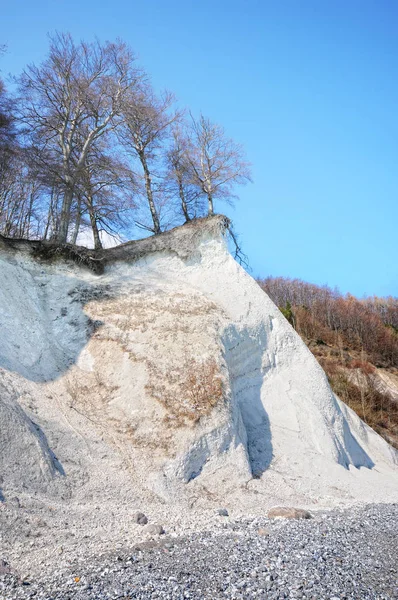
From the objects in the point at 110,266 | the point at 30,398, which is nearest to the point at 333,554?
the point at 30,398

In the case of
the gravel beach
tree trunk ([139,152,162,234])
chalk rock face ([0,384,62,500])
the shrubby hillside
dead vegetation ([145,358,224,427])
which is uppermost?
tree trunk ([139,152,162,234])

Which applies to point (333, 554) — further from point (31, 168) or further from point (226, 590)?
point (31, 168)

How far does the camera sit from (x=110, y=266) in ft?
59.5

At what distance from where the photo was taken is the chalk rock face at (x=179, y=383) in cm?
1096

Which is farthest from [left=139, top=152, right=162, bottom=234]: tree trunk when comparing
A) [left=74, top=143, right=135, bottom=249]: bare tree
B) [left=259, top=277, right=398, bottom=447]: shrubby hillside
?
[left=259, top=277, right=398, bottom=447]: shrubby hillside

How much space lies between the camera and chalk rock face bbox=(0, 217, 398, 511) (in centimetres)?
1096

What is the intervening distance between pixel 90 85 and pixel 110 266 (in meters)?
8.63

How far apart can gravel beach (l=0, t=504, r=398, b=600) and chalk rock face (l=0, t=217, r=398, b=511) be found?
7.78 ft

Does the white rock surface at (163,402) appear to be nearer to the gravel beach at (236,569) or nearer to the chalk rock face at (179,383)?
the chalk rock face at (179,383)

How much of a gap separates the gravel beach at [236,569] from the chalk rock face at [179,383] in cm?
237

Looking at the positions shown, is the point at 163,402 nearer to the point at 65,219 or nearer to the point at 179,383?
the point at 179,383

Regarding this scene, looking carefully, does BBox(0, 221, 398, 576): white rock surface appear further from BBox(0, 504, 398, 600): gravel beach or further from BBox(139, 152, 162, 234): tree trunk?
BBox(139, 152, 162, 234): tree trunk

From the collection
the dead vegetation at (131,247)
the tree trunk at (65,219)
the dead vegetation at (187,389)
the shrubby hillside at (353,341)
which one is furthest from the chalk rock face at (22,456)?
the shrubby hillside at (353,341)

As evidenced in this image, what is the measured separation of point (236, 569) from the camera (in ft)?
22.1
